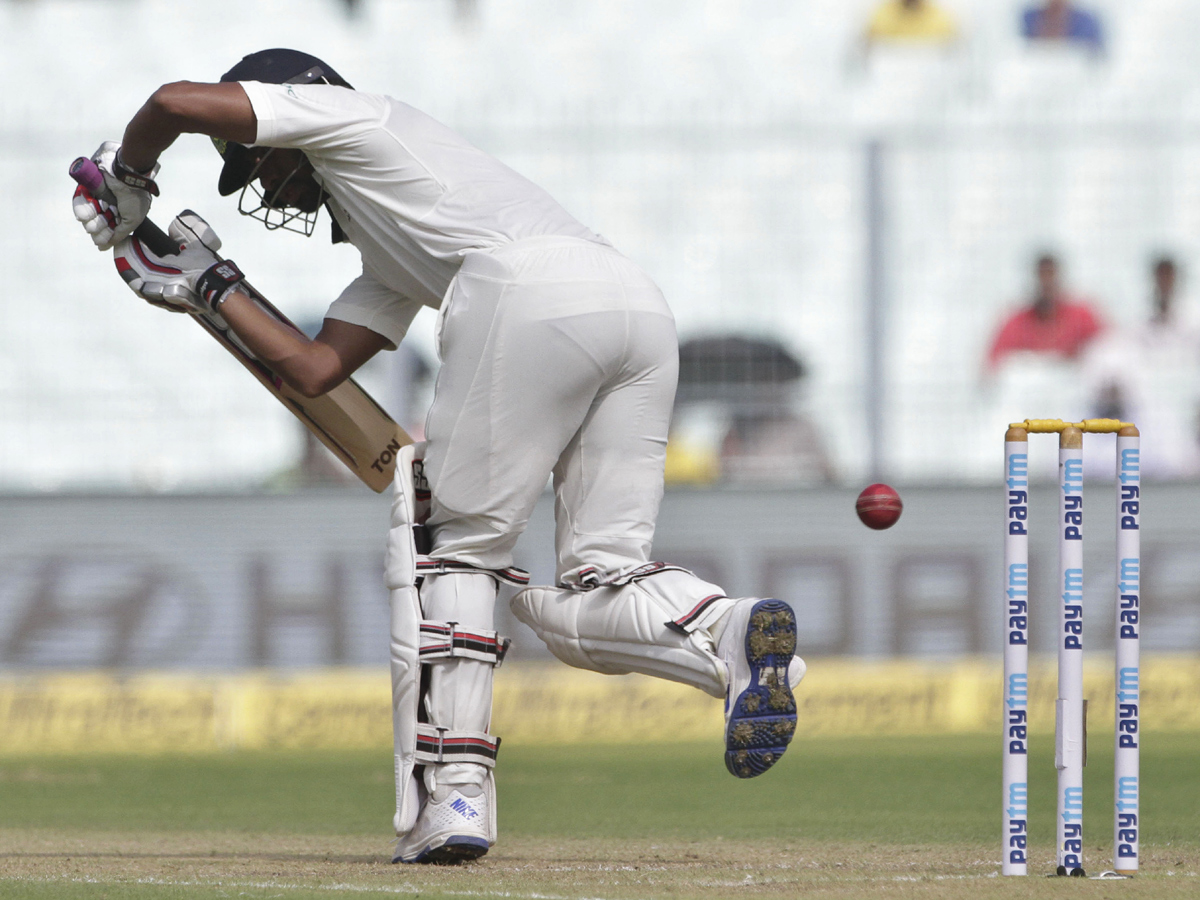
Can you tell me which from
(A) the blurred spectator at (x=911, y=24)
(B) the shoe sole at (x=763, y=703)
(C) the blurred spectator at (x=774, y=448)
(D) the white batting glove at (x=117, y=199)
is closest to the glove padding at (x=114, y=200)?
(D) the white batting glove at (x=117, y=199)

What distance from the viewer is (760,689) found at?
11.1 feet

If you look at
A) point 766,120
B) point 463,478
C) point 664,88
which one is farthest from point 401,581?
point 664,88

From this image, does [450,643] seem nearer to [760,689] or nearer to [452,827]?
[452,827]

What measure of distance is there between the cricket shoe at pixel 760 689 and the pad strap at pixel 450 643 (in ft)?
1.83

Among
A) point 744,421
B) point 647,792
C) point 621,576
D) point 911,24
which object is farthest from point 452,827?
point 911,24

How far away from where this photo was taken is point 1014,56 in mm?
12516

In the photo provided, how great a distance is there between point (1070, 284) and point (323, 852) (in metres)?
6.26

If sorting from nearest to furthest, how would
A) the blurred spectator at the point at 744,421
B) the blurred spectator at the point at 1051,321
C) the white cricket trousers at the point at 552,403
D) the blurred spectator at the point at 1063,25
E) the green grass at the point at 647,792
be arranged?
the white cricket trousers at the point at 552,403
the green grass at the point at 647,792
the blurred spectator at the point at 744,421
the blurred spectator at the point at 1051,321
the blurred spectator at the point at 1063,25

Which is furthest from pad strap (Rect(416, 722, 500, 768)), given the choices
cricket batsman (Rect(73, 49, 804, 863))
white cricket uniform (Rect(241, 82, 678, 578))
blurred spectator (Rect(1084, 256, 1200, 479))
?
blurred spectator (Rect(1084, 256, 1200, 479))

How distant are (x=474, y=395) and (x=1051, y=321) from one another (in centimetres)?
632

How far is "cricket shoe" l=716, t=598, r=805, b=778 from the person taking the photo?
3.38 m

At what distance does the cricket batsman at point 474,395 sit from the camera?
3.58 metres

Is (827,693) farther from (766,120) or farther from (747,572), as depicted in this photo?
(766,120)

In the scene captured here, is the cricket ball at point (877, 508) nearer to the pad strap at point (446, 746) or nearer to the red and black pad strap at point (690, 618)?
the red and black pad strap at point (690, 618)
